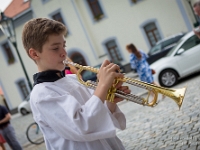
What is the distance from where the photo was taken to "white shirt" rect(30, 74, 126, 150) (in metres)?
1.71

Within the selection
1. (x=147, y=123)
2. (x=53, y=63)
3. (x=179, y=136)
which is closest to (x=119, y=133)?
(x=147, y=123)

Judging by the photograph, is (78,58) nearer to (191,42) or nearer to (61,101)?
(191,42)

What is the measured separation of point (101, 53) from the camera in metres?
23.0

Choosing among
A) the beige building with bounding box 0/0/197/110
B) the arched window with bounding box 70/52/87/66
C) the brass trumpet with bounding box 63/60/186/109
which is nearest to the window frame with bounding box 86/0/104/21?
the beige building with bounding box 0/0/197/110

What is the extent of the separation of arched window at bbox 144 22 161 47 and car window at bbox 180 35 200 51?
11.2 meters

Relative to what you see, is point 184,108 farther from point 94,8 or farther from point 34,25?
point 94,8

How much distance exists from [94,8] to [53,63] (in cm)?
2105

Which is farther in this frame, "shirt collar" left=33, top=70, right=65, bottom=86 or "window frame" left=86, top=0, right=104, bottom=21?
"window frame" left=86, top=0, right=104, bottom=21

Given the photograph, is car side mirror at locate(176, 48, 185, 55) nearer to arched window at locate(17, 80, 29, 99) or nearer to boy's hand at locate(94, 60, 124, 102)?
boy's hand at locate(94, 60, 124, 102)

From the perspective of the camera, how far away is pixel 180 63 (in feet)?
32.1

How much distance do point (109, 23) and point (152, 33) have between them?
3.41 meters

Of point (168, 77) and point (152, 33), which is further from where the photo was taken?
point (152, 33)

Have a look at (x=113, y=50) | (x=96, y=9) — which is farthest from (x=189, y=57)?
(x=96, y=9)

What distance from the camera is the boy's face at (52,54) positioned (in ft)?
6.23
